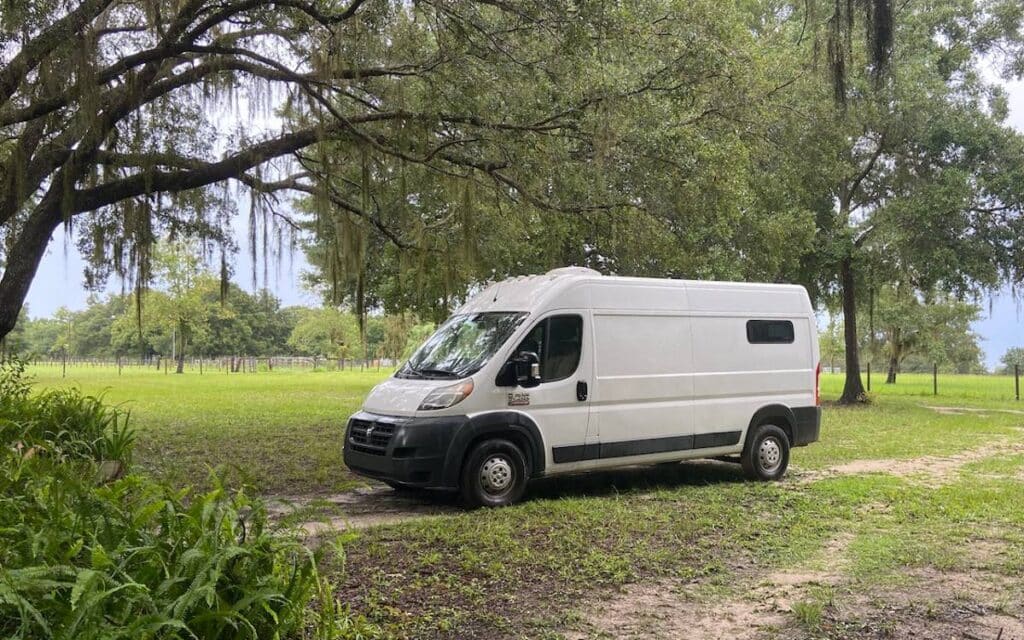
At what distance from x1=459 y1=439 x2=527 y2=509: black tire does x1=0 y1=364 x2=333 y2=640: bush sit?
11.0 feet

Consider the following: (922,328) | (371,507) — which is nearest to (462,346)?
(371,507)

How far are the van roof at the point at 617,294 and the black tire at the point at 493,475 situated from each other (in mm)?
1460

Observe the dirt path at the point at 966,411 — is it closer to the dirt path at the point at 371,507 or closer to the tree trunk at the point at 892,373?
the dirt path at the point at 371,507

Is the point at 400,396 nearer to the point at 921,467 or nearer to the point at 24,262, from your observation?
the point at 24,262

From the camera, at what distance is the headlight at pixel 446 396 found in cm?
698

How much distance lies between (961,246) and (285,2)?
1599cm

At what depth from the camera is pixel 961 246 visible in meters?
17.5

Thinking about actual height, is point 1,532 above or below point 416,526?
above

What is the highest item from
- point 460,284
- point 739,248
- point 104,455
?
point 739,248

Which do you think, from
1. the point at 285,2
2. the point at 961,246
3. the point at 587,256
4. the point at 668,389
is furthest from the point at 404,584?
the point at 961,246

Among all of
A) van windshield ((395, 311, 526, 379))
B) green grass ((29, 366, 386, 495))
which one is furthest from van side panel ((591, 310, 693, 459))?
green grass ((29, 366, 386, 495))

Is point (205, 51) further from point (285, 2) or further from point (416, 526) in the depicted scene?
point (416, 526)

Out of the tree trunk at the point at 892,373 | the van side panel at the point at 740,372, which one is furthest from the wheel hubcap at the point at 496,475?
the tree trunk at the point at 892,373

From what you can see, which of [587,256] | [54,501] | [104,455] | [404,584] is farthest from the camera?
[587,256]
